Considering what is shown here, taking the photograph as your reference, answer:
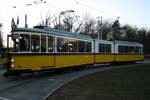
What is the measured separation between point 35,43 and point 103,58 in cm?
1481

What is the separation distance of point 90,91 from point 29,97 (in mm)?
2584

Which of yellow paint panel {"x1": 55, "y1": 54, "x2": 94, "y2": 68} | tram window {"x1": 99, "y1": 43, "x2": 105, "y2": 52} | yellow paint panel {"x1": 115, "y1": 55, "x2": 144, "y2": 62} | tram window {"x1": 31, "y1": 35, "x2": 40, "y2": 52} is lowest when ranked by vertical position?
yellow paint panel {"x1": 115, "y1": 55, "x2": 144, "y2": 62}

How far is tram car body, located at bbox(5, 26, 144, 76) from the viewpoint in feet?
61.0

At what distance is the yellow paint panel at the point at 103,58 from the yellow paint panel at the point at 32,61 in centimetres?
1083

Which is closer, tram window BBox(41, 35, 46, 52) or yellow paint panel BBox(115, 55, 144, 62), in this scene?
tram window BBox(41, 35, 46, 52)

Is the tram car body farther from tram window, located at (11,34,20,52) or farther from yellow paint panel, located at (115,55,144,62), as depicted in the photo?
yellow paint panel, located at (115,55,144,62)

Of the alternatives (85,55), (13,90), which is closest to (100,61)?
(85,55)

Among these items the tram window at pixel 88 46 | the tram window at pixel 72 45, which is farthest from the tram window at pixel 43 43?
the tram window at pixel 88 46

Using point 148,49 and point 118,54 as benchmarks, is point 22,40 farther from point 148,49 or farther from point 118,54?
point 148,49

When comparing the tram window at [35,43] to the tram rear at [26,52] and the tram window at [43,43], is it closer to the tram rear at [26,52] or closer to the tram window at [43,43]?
the tram rear at [26,52]

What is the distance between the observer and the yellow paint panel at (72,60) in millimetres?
22297

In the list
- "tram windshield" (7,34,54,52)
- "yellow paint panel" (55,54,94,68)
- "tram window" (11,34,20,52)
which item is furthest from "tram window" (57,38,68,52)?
"tram window" (11,34,20,52)

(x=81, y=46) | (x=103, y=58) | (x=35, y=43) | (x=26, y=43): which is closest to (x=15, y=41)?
(x=26, y=43)

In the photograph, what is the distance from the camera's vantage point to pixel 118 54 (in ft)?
122
